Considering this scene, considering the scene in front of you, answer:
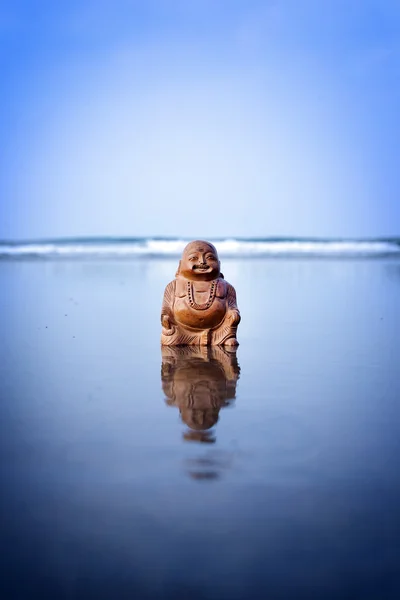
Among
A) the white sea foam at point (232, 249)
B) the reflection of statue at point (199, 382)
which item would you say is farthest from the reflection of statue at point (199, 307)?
the white sea foam at point (232, 249)

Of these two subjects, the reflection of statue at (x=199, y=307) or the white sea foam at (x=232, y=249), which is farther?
the white sea foam at (x=232, y=249)

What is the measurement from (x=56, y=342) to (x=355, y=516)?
136 inches

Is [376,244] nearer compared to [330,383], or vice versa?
[330,383]

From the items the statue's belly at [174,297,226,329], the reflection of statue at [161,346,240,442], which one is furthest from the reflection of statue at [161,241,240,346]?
the reflection of statue at [161,346,240,442]

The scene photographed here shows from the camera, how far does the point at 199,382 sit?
368 cm

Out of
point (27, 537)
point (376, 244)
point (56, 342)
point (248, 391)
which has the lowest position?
point (27, 537)

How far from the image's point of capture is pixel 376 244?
837 inches

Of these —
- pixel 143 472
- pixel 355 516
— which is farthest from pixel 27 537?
pixel 355 516

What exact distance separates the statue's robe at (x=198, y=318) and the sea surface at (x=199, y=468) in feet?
0.64

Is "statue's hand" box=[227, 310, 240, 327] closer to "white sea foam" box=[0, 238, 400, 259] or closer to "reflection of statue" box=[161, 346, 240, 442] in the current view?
"reflection of statue" box=[161, 346, 240, 442]

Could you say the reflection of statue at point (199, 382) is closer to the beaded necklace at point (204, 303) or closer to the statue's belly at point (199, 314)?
the statue's belly at point (199, 314)

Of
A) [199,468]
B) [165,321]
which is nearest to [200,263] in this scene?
[165,321]

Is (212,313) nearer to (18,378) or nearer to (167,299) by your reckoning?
(167,299)

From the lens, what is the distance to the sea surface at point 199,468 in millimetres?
1676
